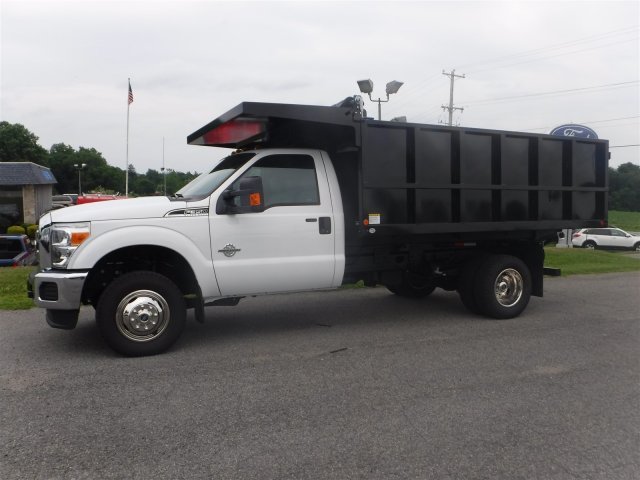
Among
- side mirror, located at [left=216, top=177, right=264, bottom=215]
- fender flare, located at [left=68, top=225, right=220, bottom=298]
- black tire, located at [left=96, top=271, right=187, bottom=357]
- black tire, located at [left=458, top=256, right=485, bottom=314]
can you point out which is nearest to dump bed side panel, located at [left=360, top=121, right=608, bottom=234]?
black tire, located at [left=458, top=256, right=485, bottom=314]

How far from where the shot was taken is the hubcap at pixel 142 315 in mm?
5328

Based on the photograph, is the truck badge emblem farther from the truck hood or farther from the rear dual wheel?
the rear dual wheel

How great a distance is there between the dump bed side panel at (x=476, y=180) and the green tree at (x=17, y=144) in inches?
3475

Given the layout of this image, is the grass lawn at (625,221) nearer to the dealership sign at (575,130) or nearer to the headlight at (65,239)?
the dealership sign at (575,130)

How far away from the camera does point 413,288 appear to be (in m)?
8.66

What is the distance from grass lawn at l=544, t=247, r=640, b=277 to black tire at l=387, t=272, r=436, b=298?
16.5 feet

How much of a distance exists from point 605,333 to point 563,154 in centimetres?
251

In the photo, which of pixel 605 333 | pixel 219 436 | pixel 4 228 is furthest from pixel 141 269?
pixel 4 228

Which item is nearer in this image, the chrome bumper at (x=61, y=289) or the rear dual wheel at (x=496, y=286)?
the chrome bumper at (x=61, y=289)

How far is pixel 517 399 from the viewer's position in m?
4.30

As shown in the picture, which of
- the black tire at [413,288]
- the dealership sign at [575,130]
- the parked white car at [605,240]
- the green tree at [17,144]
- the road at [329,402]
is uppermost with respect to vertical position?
the green tree at [17,144]

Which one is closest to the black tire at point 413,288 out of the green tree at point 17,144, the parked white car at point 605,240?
the parked white car at point 605,240

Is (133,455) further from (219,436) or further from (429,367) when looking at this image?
(429,367)

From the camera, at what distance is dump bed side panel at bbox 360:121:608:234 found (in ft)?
20.9
